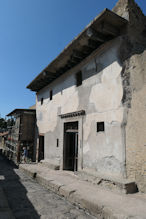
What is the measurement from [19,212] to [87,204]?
5.26 ft

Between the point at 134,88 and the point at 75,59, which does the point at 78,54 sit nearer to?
the point at 75,59

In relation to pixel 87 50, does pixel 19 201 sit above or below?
below

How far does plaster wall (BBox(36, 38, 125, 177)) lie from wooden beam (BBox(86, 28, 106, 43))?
0.38 meters

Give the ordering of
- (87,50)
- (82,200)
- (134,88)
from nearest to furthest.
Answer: (82,200) < (134,88) < (87,50)

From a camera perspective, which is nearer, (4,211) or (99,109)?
(4,211)

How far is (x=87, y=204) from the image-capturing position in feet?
12.3

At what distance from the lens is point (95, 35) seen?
5.74m

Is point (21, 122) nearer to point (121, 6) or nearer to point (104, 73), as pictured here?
point (104, 73)

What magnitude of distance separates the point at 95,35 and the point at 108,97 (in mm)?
2292

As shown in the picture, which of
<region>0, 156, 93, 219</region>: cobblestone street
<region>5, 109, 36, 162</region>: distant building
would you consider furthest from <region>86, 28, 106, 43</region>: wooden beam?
<region>5, 109, 36, 162</region>: distant building

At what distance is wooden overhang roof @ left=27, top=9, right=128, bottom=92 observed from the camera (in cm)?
527

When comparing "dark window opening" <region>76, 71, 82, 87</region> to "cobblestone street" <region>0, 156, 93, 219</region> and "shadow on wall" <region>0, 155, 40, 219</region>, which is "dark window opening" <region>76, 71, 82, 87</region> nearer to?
"cobblestone street" <region>0, 156, 93, 219</region>

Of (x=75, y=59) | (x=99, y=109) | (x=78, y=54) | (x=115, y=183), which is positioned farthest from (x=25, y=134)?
(x=115, y=183)

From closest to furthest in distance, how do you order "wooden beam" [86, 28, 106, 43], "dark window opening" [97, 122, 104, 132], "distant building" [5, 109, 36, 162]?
"wooden beam" [86, 28, 106, 43], "dark window opening" [97, 122, 104, 132], "distant building" [5, 109, 36, 162]
